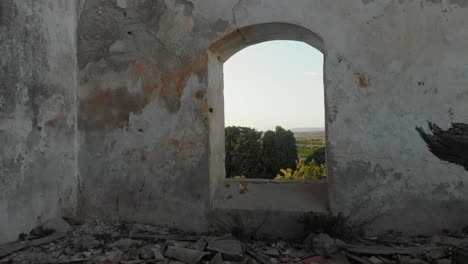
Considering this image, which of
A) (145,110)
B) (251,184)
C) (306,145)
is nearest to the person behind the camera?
(145,110)

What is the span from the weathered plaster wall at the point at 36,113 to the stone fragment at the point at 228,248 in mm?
1752

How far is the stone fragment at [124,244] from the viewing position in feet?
10.3

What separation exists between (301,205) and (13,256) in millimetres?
2656

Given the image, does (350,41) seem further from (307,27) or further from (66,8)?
(66,8)

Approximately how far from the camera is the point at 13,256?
2881mm

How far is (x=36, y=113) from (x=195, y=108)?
5.17 feet

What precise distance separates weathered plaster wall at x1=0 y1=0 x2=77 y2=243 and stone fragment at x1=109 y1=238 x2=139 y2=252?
838 mm

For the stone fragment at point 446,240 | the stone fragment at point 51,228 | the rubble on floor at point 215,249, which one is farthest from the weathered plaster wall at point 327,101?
the stone fragment at point 51,228

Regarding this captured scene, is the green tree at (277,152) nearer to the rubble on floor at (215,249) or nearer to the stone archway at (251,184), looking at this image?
the stone archway at (251,184)

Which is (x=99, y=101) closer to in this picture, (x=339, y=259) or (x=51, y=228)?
(x=51, y=228)

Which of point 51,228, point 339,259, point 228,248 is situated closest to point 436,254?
point 339,259

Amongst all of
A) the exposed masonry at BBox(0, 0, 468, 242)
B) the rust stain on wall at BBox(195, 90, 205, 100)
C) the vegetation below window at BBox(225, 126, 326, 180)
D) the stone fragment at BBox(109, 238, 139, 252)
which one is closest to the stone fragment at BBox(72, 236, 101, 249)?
the stone fragment at BBox(109, 238, 139, 252)

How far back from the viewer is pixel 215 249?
9.67 feet

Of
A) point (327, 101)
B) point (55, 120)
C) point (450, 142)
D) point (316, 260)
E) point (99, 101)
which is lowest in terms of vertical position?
point (316, 260)
